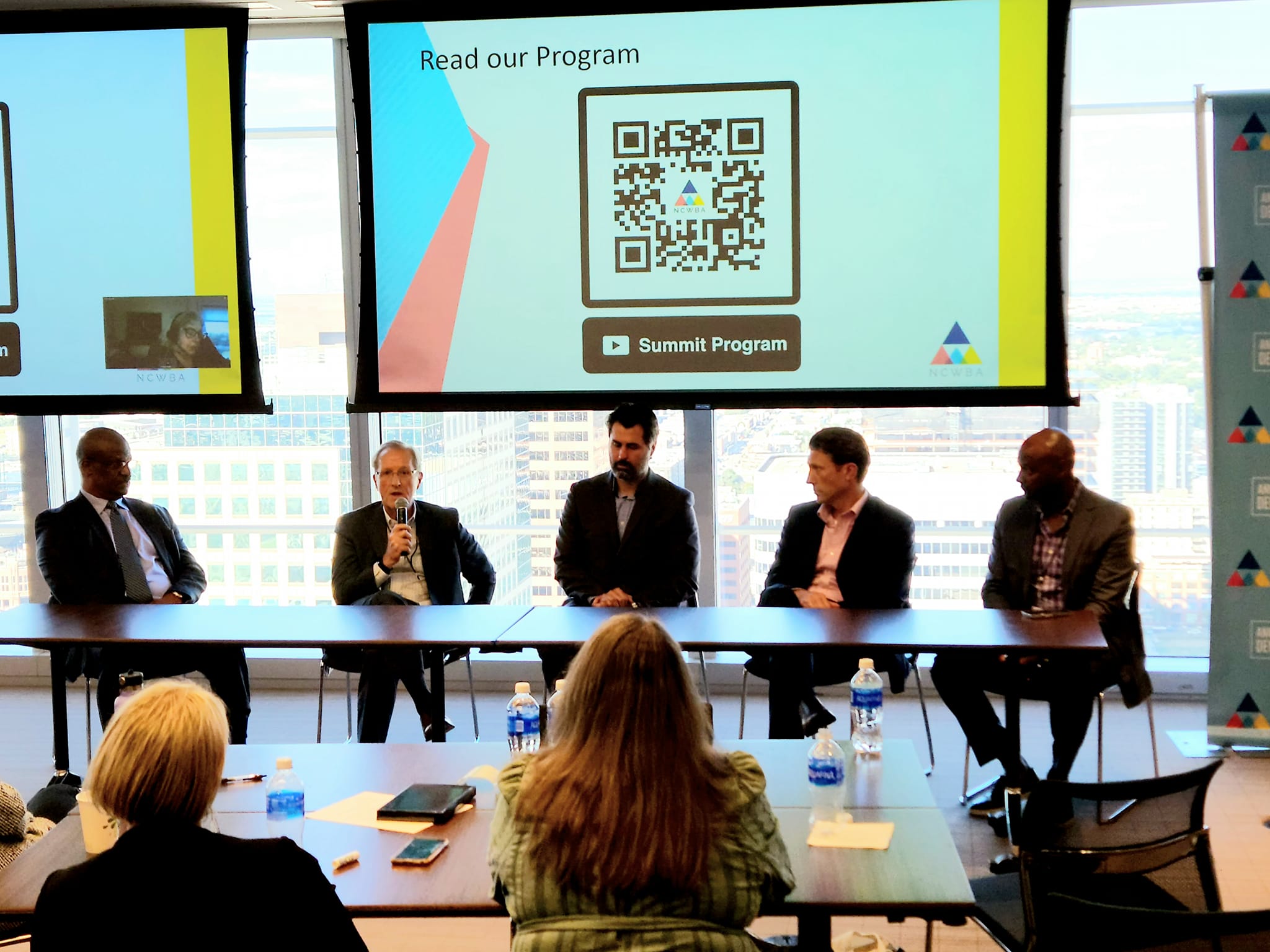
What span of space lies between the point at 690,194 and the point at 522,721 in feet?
9.27

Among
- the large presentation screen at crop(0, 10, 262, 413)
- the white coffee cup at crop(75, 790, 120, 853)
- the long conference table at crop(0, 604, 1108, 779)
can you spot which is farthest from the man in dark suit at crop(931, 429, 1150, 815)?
the large presentation screen at crop(0, 10, 262, 413)

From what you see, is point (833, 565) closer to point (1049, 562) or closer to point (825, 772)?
point (1049, 562)

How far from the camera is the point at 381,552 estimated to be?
5.14 meters

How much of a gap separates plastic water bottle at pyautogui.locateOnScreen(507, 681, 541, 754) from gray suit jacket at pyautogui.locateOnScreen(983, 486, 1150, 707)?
84.8 inches

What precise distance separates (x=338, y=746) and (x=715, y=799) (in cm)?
152

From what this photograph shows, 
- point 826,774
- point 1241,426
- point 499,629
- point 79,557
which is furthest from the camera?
point 79,557

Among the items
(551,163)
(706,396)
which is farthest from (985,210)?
(551,163)

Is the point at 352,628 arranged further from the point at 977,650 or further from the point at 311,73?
the point at 311,73

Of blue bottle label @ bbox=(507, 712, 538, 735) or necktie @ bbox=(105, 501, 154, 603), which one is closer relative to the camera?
blue bottle label @ bbox=(507, 712, 538, 735)

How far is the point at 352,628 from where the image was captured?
4.45m

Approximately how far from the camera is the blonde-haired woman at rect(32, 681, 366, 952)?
1.89m

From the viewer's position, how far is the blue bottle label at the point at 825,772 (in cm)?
287

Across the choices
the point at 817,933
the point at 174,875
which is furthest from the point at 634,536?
the point at 174,875

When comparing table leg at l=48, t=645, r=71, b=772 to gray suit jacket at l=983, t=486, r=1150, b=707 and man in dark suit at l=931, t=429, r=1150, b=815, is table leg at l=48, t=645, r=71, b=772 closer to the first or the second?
man in dark suit at l=931, t=429, r=1150, b=815
